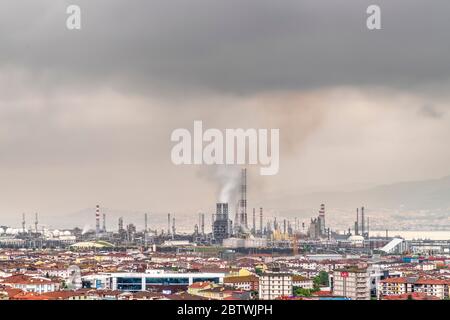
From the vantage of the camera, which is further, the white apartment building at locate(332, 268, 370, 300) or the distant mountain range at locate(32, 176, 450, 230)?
the distant mountain range at locate(32, 176, 450, 230)

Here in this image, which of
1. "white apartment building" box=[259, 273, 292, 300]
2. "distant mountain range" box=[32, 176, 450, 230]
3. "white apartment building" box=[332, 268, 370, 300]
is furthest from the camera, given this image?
"distant mountain range" box=[32, 176, 450, 230]

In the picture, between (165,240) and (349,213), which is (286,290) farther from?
(349,213)

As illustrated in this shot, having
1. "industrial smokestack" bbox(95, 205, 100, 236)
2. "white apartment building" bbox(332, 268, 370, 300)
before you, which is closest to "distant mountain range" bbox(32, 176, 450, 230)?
"industrial smokestack" bbox(95, 205, 100, 236)

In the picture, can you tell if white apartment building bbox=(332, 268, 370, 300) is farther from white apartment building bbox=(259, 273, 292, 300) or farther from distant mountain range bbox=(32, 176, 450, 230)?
distant mountain range bbox=(32, 176, 450, 230)

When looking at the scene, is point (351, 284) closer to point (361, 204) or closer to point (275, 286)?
point (275, 286)

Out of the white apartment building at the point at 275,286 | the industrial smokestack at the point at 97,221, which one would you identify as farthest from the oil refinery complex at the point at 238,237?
the white apartment building at the point at 275,286

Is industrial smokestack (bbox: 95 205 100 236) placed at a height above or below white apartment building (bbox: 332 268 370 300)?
above

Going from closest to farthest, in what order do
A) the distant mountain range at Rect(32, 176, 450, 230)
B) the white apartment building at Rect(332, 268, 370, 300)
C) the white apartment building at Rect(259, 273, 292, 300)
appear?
the white apartment building at Rect(259, 273, 292, 300)
the white apartment building at Rect(332, 268, 370, 300)
the distant mountain range at Rect(32, 176, 450, 230)

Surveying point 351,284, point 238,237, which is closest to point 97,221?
point 238,237
